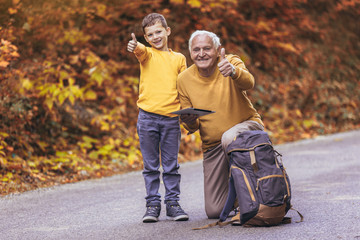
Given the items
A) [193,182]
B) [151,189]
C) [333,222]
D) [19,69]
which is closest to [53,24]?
[19,69]

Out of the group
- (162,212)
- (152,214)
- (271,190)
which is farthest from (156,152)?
(271,190)

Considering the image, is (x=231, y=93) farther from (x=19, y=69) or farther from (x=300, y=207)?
(x=19, y=69)

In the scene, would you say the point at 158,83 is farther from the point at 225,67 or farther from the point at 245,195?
the point at 245,195

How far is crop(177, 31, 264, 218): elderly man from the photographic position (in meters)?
4.97

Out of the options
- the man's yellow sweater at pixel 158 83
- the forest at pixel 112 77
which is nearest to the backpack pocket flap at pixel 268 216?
the man's yellow sweater at pixel 158 83

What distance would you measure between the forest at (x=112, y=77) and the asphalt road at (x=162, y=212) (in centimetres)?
82

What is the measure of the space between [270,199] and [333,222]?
662mm

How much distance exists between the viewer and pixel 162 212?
5512 mm

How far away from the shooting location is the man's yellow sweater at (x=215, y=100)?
197 inches

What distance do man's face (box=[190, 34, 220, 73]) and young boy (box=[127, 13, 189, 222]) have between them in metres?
0.34

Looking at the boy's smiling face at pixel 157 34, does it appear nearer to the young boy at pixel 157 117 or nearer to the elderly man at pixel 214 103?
the young boy at pixel 157 117

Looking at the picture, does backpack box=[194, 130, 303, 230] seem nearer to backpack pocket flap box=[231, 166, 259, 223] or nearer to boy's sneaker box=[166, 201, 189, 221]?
backpack pocket flap box=[231, 166, 259, 223]

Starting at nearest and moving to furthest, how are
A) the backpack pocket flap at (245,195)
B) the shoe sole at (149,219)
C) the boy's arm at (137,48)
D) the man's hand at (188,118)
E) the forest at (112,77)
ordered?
1. the backpack pocket flap at (245,195)
2. the man's hand at (188,118)
3. the boy's arm at (137,48)
4. the shoe sole at (149,219)
5. the forest at (112,77)

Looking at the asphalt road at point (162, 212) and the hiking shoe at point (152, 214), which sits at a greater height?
the hiking shoe at point (152, 214)
